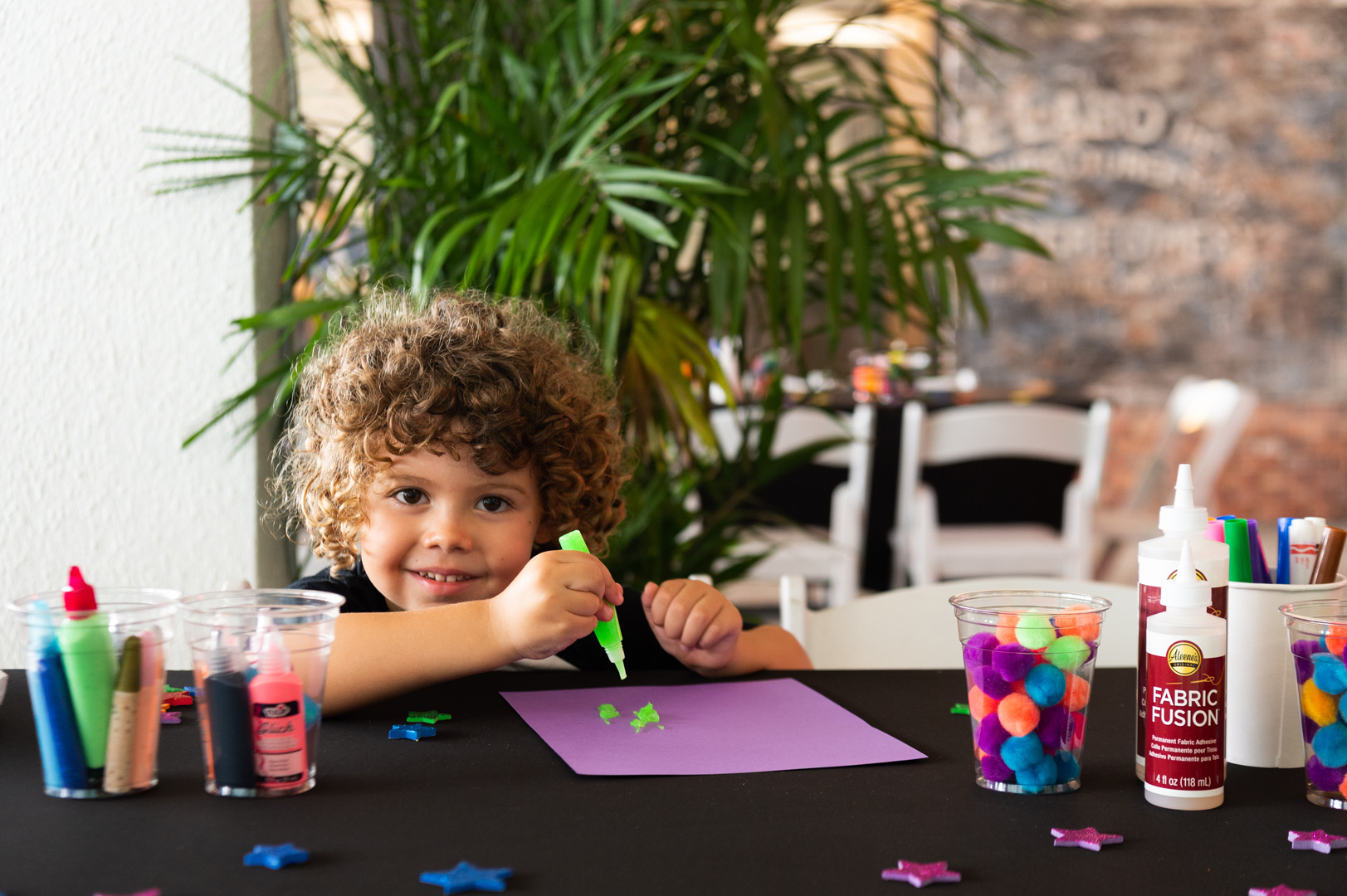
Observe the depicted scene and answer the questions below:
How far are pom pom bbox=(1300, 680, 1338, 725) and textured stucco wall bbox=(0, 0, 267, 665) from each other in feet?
4.66

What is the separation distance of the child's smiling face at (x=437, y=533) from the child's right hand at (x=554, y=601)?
0.21m

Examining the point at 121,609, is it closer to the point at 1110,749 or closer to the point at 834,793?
the point at 834,793

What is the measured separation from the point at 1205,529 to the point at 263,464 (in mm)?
1362

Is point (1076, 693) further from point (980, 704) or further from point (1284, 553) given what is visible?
point (1284, 553)

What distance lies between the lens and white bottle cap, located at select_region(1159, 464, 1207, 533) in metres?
0.71

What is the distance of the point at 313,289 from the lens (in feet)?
6.02

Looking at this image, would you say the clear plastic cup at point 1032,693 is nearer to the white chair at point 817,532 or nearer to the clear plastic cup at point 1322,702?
the clear plastic cup at point 1322,702

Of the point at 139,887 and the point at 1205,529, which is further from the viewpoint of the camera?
the point at 1205,529

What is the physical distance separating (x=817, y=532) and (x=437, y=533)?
87.4 inches

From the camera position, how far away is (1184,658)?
664mm

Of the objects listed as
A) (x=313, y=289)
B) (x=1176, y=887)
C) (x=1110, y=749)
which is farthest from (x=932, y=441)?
(x=1176, y=887)

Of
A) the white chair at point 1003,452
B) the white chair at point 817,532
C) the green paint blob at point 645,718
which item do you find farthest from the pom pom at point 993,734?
the white chair at point 1003,452

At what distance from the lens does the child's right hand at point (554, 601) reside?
856mm

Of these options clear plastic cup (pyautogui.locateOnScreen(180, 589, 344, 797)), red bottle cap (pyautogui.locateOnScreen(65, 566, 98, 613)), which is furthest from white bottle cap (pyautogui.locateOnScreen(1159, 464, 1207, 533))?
red bottle cap (pyautogui.locateOnScreen(65, 566, 98, 613))
